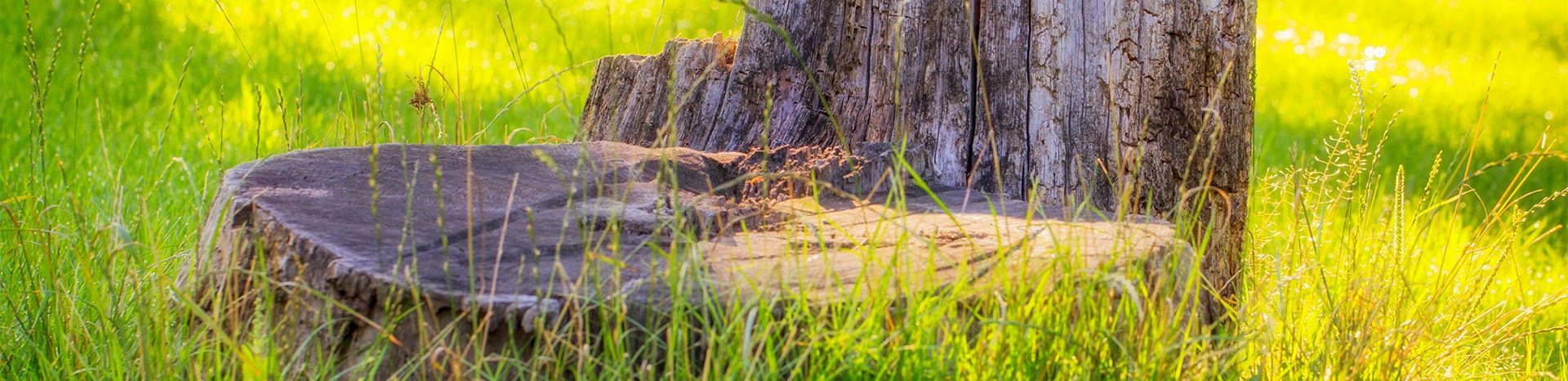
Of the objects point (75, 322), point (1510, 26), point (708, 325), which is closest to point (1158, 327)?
point (708, 325)

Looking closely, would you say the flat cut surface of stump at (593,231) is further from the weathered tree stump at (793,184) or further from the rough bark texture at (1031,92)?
the rough bark texture at (1031,92)

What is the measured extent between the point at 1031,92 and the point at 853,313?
104 cm

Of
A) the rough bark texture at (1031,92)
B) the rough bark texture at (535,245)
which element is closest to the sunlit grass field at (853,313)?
the rough bark texture at (535,245)

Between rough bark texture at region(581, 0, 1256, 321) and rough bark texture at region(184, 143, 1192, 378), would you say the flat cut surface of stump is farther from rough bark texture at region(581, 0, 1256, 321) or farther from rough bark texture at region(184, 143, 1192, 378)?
rough bark texture at region(581, 0, 1256, 321)

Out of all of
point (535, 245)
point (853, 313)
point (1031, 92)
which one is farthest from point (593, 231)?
point (1031, 92)

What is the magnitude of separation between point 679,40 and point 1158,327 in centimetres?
151

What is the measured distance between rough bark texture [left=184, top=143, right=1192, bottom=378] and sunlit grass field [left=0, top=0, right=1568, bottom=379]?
0.08 m

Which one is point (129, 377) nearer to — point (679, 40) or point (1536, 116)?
point (679, 40)

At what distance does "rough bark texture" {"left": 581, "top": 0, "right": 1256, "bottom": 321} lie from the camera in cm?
251

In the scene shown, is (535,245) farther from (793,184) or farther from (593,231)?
(793,184)

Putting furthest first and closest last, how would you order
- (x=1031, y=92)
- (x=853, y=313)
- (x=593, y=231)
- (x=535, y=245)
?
(x=1031, y=92) < (x=593, y=231) < (x=535, y=245) < (x=853, y=313)

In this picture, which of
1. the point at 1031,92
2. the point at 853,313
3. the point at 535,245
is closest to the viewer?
the point at 853,313

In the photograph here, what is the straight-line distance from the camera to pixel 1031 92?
2574mm

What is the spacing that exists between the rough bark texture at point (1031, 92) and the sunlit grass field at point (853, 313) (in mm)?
209
